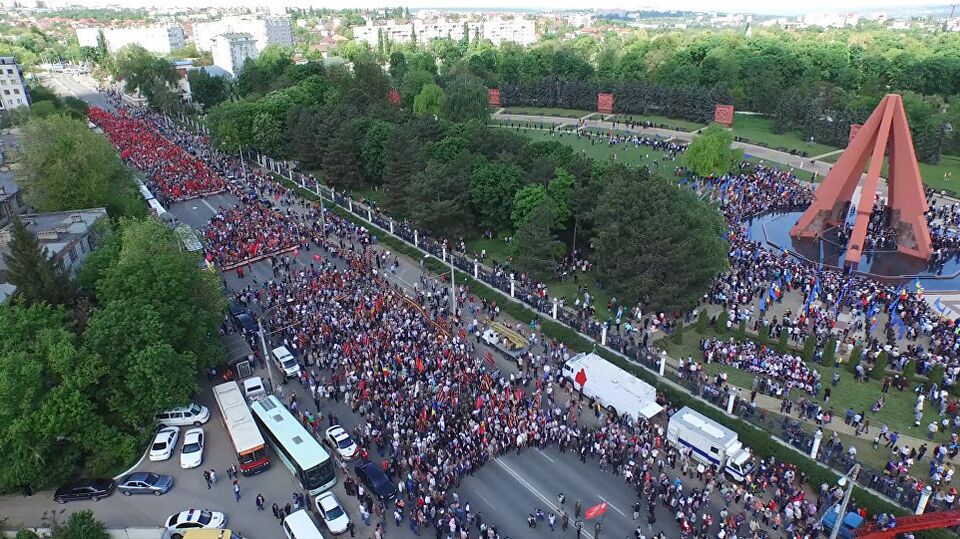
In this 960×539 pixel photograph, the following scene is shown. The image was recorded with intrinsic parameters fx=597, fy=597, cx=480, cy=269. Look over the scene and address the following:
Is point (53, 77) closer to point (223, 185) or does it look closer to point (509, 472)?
point (223, 185)

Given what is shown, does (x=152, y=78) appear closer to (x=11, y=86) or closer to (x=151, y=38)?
(x=11, y=86)

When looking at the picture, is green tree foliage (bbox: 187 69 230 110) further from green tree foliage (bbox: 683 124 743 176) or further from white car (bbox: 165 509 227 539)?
white car (bbox: 165 509 227 539)

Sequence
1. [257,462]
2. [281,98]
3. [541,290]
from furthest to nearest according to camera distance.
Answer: [281,98] → [541,290] → [257,462]

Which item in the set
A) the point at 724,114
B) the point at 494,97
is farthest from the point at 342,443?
the point at 494,97

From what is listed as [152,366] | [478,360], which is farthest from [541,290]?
[152,366]

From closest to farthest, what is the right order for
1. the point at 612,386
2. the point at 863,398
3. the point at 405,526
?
the point at 405,526, the point at 612,386, the point at 863,398

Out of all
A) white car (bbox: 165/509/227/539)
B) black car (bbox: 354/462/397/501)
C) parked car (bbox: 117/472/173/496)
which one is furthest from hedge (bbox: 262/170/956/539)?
parked car (bbox: 117/472/173/496)
